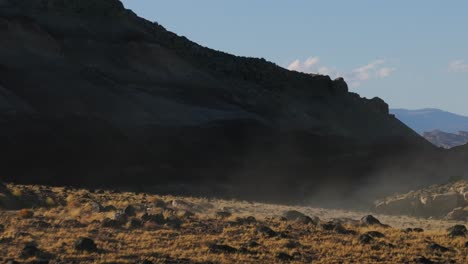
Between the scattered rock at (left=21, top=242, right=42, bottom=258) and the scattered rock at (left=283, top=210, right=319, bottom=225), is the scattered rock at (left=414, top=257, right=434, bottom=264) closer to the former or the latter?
the scattered rock at (left=283, top=210, right=319, bottom=225)

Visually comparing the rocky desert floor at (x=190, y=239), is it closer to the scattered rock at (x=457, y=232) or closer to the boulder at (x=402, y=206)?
the scattered rock at (x=457, y=232)

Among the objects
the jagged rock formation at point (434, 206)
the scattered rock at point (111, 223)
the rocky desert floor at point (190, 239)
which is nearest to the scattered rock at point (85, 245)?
the rocky desert floor at point (190, 239)

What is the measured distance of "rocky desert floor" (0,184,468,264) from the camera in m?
22.5

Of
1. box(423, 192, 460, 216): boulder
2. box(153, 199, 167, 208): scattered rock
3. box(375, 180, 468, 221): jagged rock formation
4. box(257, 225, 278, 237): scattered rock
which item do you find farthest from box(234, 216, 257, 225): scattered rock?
→ box(423, 192, 460, 216): boulder

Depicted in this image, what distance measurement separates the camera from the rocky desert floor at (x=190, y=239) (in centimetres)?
2253

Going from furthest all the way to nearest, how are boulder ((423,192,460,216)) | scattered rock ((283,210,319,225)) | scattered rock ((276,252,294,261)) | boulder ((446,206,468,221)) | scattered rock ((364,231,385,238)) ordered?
1. boulder ((423,192,460,216))
2. boulder ((446,206,468,221))
3. scattered rock ((283,210,319,225))
4. scattered rock ((364,231,385,238))
5. scattered rock ((276,252,294,261))

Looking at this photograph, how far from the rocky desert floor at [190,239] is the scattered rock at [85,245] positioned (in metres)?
0.03

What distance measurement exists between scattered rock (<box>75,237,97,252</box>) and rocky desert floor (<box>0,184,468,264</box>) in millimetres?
35

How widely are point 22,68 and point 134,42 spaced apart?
50.9 ft

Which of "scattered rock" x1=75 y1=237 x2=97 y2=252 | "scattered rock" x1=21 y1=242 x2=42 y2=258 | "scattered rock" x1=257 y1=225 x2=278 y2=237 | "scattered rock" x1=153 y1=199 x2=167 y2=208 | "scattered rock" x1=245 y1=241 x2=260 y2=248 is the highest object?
"scattered rock" x1=153 y1=199 x2=167 y2=208

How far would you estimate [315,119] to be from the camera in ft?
257

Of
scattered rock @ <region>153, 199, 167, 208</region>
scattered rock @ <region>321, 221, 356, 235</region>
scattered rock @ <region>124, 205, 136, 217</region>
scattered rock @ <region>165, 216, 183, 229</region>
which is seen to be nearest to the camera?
scattered rock @ <region>165, 216, 183, 229</region>

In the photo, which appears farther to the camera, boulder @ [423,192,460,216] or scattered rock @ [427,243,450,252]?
boulder @ [423,192,460,216]

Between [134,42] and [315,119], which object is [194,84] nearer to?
[134,42]
